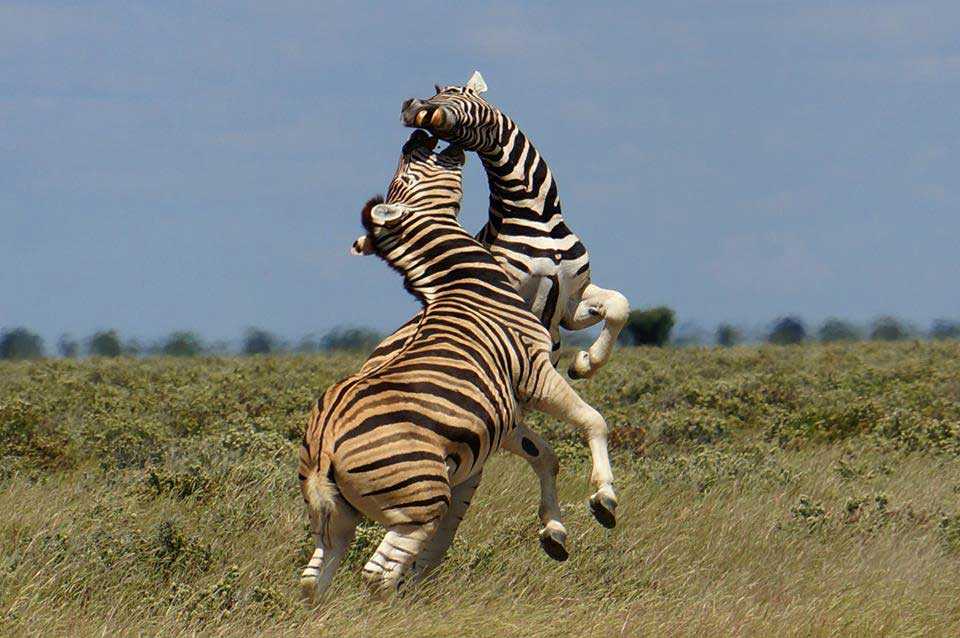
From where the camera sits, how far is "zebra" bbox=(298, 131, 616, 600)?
22.4 ft

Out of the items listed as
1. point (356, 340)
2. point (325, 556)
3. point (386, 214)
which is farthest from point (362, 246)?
point (356, 340)

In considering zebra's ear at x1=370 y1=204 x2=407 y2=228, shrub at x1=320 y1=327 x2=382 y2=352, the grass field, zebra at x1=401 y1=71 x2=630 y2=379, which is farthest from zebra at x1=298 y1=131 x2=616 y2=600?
shrub at x1=320 y1=327 x2=382 y2=352

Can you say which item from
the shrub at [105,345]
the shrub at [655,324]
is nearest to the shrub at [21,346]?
the shrub at [105,345]

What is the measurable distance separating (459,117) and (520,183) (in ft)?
1.77

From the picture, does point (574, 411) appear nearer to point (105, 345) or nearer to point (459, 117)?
point (459, 117)

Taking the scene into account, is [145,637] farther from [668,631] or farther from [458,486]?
[668,631]

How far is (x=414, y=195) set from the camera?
26.0ft

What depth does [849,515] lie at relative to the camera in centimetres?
1068

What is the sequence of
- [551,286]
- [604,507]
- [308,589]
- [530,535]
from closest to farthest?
[308,589], [604,507], [551,286], [530,535]

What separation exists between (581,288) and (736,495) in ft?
12.1

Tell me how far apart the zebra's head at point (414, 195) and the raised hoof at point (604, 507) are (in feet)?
5.39

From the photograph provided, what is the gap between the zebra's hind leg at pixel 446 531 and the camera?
7715 mm

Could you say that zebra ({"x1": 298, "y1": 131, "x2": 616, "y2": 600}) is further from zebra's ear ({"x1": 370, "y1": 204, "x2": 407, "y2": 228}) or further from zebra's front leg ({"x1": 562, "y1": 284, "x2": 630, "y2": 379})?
zebra's front leg ({"x1": 562, "y1": 284, "x2": 630, "y2": 379})

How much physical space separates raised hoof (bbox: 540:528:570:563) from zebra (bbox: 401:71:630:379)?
2.83 feet
